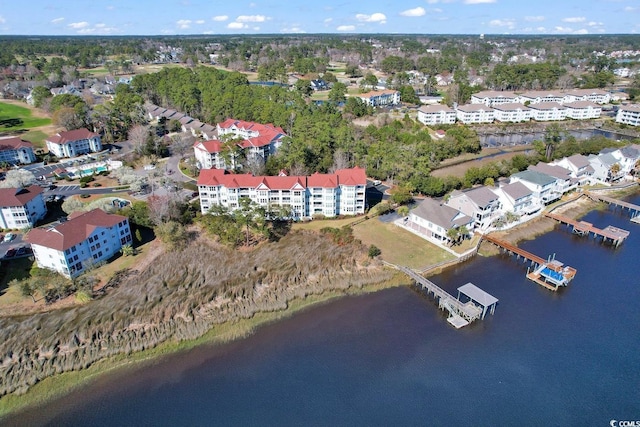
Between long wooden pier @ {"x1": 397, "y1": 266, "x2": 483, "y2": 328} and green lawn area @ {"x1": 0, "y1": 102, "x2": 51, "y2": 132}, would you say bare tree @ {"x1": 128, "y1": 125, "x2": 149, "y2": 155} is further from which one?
long wooden pier @ {"x1": 397, "y1": 266, "x2": 483, "y2": 328}

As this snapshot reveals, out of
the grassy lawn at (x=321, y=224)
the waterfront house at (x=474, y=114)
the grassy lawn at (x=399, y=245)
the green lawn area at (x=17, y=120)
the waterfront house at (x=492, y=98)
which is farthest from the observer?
the waterfront house at (x=492, y=98)

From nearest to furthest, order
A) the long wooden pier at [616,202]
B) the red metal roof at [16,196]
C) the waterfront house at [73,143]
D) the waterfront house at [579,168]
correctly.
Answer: the red metal roof at [16,196] → the long wooden pier at [616,202] → the waterfront house at [579,168] → the waterfront house at [73,143]

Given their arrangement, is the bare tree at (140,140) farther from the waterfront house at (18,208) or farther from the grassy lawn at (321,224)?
the grassy lawn at (321,224)

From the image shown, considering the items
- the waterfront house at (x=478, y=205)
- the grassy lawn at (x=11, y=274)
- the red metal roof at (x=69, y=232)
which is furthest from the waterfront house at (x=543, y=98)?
the grassy lawn at (x=11, y=274)

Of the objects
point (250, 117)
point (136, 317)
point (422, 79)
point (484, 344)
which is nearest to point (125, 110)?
point (250, 117)

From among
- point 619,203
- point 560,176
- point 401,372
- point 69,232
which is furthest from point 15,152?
point 619,203

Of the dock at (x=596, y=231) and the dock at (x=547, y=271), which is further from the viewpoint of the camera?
the dock at (x=596, y=231)

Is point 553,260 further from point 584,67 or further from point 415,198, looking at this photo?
point 584,67

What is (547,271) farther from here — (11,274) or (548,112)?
(548,112)
